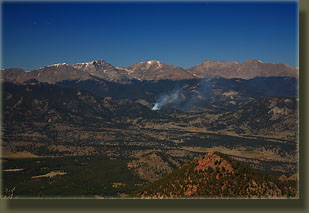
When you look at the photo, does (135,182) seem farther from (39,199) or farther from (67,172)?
(39,199)

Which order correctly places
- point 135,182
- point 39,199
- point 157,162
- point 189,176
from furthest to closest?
point 157,162
point 135,182
point 189,176
point 39,199

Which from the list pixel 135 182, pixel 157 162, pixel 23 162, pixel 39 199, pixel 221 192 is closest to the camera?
pixel 39 199

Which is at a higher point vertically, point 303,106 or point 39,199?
point 303,106

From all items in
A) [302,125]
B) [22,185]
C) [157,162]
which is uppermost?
[302,125]

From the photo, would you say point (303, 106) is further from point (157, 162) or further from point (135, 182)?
point (157, 162)

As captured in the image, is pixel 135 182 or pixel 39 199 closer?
pixel 39 199

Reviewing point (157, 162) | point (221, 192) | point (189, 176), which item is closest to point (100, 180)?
point (157, 162)
